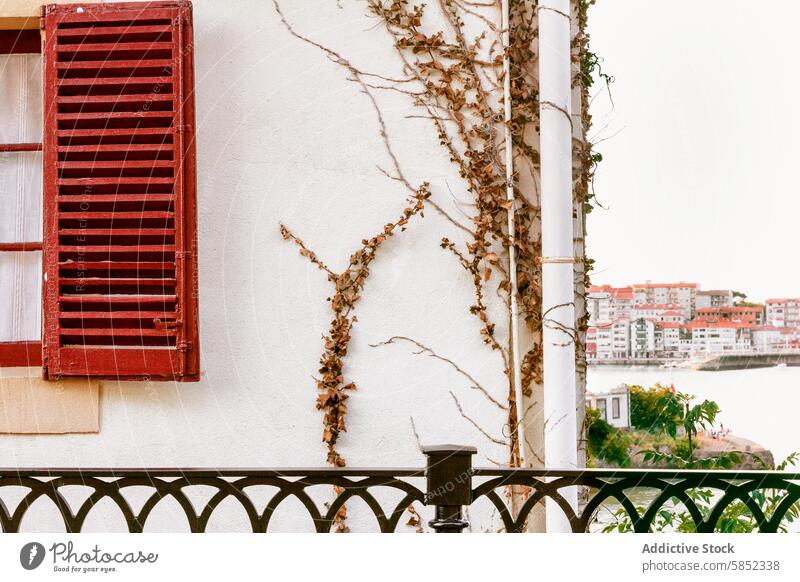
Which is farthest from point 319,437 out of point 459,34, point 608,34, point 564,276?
point 608,34

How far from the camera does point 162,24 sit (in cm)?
270

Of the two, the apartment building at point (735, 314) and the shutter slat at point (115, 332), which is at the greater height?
the apartment building at point (735, 314)

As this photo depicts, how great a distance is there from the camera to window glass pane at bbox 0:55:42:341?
2.85m

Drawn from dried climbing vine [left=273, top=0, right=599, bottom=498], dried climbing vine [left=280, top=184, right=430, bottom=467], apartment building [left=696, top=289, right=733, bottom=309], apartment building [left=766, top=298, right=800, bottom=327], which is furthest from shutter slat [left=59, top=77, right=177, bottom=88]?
apartment building [left=766, top=298, right=800, bottom=327]

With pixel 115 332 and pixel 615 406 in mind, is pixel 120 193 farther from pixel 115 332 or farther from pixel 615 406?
pixel 615 406

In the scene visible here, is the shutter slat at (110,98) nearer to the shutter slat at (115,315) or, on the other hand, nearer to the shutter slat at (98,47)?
the shutter slat at (98,47)

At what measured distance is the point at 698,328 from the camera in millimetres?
3102

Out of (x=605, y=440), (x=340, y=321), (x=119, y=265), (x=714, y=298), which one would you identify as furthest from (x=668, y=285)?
(x=119, y=265)

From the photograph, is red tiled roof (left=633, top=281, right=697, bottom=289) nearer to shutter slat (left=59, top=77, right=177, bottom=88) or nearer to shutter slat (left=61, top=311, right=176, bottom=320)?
shutter slat (left=61, top=311, right=176, bottom=320)

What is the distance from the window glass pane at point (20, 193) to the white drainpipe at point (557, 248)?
5.62ft

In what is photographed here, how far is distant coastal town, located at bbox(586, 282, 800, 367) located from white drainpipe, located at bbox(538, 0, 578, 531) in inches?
20.4

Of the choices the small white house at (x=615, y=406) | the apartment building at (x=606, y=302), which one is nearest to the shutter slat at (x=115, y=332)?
the apartment building at (x=606, y=302)

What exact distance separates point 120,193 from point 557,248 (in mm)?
1394

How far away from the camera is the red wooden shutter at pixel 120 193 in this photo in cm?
265
